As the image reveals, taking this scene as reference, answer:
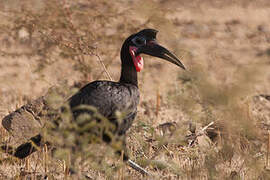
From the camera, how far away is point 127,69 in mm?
6340

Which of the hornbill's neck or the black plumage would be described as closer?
the black plumage

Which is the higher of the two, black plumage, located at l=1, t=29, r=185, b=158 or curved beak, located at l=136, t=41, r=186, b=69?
curved beak, located at l=136, t=41, r=186, b=69

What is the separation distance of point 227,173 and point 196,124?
146cm

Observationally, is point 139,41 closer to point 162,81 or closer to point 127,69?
point 127,69

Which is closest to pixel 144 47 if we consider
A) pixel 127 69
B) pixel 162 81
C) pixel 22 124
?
pixel 127 69

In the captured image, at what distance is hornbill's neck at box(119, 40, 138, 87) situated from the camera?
6.31m

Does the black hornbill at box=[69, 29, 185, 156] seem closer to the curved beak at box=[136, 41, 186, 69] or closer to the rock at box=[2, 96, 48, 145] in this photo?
the curved beak at box=[136, 41, 186, 69]

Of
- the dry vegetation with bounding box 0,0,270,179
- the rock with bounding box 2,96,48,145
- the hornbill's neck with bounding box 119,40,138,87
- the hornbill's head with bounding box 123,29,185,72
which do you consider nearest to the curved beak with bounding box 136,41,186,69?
the hornbill's head with bounding box 123,29,185,72

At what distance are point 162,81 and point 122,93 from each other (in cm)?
547

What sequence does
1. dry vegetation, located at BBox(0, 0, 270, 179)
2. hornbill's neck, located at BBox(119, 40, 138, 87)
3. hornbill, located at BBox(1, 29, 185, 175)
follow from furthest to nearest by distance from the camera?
hornbill's neck, located at BBox(119, 40, 138, 87)
hornbill, located at BBox(1, 29, 185, 175)
dry vegetation, located at BBox(0, 0, 270, 179)

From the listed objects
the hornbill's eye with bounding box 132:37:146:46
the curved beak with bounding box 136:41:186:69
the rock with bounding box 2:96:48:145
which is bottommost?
the rock with bounding box 2:96:48:145

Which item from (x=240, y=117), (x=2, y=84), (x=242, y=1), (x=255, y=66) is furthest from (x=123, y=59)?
(x=242, y=1)

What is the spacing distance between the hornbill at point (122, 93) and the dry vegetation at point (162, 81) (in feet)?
0.78

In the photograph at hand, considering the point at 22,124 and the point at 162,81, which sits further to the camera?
the point at 162,81
